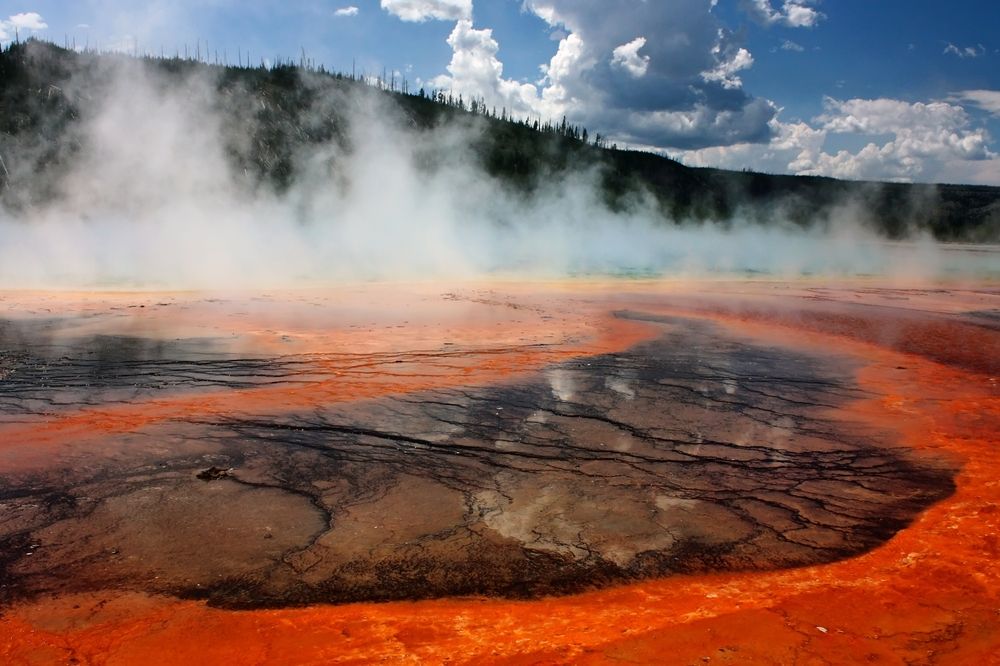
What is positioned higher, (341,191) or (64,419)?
(341,191)

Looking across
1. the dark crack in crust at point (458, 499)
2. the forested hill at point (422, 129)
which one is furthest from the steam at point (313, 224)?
the dark crack in crust at point (458, 499)

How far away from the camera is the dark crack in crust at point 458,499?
286 cm

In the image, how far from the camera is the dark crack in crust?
2857 mm

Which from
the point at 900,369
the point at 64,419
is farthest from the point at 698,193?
the point at 64,419

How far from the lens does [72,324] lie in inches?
335

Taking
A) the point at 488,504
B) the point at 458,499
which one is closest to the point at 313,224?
the point at 458,499

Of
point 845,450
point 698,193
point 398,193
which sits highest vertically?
point 698,193

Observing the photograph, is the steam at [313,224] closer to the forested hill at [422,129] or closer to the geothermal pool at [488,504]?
the forested hill at [422,129]

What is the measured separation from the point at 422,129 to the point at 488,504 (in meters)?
45.8

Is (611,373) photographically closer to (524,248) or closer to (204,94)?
(524,248)

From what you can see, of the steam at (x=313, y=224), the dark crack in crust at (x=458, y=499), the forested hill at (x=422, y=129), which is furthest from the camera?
the forested hill at (x=422, y=129)

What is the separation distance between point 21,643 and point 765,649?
250 centimetres

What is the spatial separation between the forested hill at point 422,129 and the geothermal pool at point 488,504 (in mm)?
27699

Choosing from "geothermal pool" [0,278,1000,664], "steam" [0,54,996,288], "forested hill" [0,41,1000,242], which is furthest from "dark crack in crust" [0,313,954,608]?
"forested hill" [0,41,1000,242]
